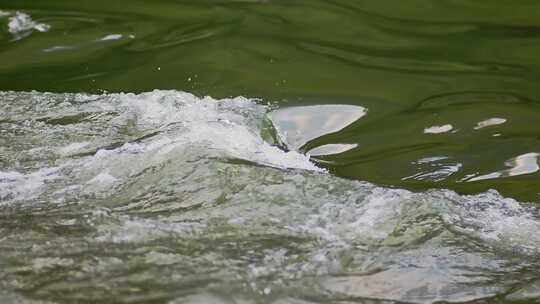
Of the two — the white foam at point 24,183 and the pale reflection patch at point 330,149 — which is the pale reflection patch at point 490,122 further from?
the white foam at point 24,183

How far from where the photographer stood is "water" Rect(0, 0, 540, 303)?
7.41 ft

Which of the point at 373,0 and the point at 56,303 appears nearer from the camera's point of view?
the point at 56,303

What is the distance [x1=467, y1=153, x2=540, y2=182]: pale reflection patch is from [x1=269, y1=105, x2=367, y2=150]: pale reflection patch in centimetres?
81

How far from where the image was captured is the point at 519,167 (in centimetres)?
358

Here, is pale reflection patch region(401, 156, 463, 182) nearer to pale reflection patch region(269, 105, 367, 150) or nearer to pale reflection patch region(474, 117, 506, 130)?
pale reflection patch region(474, 117, 506, 130)

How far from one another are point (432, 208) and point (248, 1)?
3.32 m

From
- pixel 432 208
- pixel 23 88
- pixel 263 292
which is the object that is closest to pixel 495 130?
pixel 432 208

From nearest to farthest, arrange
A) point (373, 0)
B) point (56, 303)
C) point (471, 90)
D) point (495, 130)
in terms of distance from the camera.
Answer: point (56, 303)
point (495, 130)
point (471, 90)
point (373, 0)

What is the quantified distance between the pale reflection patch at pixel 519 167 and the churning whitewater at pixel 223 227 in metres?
0.36

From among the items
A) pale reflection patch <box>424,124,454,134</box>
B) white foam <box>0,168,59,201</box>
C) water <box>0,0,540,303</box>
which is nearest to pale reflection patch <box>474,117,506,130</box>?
water <box>0,0,540,303</box>

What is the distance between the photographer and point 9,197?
9.37ft

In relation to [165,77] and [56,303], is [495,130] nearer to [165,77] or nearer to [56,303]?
[165,77]

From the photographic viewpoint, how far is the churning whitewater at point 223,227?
2.17 meters

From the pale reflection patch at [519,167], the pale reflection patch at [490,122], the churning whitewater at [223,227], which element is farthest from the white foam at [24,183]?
the pale reflection patch at [490,122]
